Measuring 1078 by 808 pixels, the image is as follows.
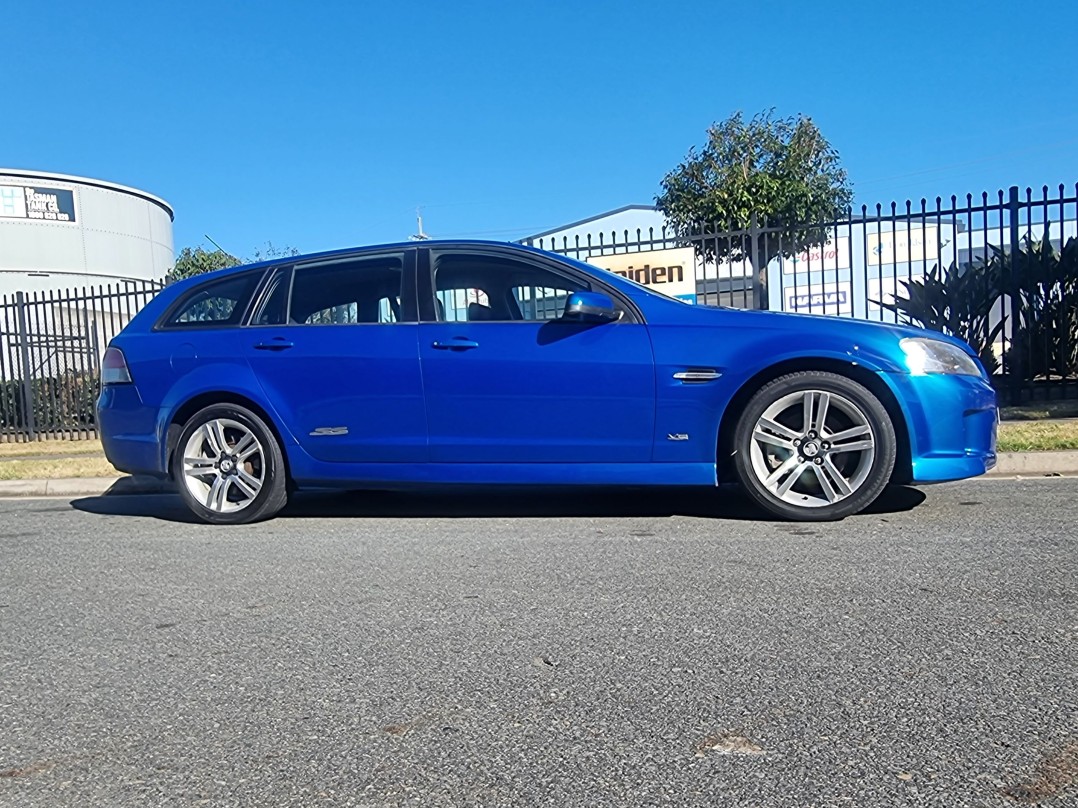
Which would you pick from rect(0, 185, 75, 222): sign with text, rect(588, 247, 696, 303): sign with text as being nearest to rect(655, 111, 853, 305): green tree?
rect(588, 247, 696, 303): sign with text

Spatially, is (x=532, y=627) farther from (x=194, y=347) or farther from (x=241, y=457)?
(x=194, y=347)

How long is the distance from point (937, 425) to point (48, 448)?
9602 mm

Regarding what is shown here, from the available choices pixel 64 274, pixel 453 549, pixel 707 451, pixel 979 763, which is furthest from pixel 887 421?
pixel 64 274

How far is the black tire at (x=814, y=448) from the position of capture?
483cm

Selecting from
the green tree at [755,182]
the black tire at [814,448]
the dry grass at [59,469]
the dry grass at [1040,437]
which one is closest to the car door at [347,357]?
the black tire at [814,448]

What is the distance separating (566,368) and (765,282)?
585 cm

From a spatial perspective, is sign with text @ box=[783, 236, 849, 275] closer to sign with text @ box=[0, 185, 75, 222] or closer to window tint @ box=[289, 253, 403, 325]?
window tint @ box=[289, 253, 403, 325]

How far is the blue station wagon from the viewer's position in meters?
4.89

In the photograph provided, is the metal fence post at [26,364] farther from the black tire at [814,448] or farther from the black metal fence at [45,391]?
the black tire at [814,448]

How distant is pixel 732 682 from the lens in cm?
275

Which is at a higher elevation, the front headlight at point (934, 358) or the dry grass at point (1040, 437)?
the front headlight at point (934, 358)

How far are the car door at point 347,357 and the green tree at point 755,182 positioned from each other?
12.4 meters

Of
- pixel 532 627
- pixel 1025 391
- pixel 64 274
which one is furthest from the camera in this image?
pixel 64 274

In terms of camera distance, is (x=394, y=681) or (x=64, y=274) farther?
(x=64, y=274)
